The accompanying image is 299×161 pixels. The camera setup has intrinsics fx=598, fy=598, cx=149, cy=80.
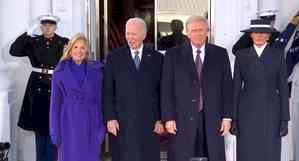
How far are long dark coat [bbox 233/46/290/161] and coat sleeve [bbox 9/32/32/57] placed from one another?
226 cm

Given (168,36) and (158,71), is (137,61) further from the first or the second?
(168,36)

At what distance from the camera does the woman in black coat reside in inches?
209

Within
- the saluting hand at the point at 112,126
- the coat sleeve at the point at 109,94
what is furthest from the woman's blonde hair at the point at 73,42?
the saluting hand at the point at 112,126

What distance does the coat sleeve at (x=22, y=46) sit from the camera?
248 inches

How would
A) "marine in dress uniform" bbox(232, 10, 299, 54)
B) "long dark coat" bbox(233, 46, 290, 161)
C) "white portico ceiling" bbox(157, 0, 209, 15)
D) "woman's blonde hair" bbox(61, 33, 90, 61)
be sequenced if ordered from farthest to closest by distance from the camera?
1. "white portico ceiling" bbox(157, 0, 209, 15)
2. "marine in dress uniform" bbox(232, 10, 299, 54)
3. "long dark coat" bbox(233, 46, 290, 161)
4. "woman's blonde hair" bbox(61, 33, 90, 61)

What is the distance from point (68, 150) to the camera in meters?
5.32

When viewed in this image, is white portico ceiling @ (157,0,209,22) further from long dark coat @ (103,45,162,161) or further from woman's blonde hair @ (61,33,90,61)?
woman's blonde hair @ (61,33,90,61)

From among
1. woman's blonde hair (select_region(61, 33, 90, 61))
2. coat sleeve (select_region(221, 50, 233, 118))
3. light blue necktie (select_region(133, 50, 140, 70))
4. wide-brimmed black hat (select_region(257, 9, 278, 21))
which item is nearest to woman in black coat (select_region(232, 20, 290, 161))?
coat sleeve (select_region(221, 50, 233, 118))

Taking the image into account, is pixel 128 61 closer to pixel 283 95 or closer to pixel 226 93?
pixel 226 93

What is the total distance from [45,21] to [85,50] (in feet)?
3.75

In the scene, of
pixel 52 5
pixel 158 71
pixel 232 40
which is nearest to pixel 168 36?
pixel 232 40

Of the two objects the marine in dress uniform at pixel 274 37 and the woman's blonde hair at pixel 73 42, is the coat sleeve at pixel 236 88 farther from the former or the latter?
the woman's blonde hair at pixel 73 42

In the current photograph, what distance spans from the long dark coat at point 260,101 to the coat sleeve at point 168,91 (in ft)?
1.95

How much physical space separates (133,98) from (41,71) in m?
1.46
